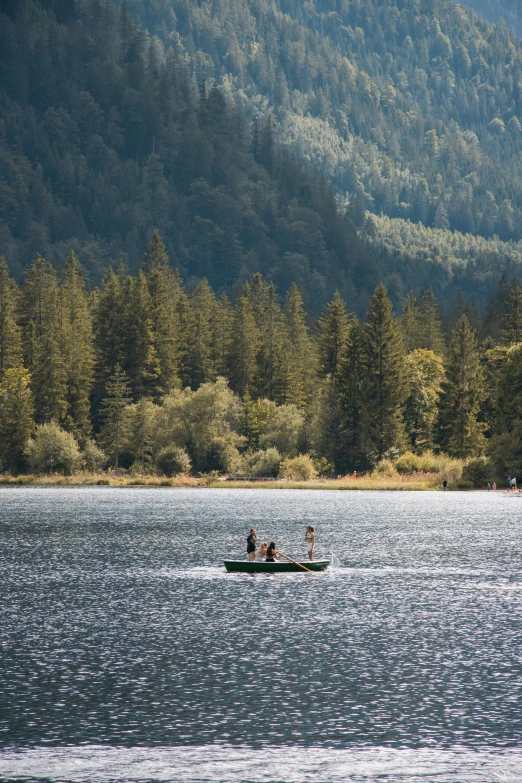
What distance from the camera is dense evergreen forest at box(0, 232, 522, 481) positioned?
5999 inches

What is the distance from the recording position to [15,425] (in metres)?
161

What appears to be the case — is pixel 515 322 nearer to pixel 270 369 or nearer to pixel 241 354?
pixel 270 369

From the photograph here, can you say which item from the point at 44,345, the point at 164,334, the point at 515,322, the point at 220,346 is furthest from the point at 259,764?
the point at 220,346

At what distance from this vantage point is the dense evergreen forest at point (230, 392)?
500 feet

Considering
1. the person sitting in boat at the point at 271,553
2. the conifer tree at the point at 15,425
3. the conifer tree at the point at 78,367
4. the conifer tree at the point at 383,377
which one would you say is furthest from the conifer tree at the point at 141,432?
the person sitting in boat at the point at 271,553

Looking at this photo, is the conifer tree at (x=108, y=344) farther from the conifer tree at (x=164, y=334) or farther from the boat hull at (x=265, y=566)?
the boat hull at (x=265, y=566)

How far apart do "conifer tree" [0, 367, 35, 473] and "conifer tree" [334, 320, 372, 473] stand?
4555 centimetres

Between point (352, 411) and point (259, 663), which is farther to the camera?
point (352, 411)

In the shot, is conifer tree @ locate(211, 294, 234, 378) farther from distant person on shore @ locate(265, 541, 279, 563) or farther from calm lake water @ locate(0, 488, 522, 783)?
distant person on shore @ locate(265, 541, 279, 563)

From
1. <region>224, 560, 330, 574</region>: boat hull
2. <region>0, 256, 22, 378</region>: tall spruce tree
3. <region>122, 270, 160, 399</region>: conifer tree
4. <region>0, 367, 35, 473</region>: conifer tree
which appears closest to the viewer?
<region>224, 560, 330, 574</region>: boat hull

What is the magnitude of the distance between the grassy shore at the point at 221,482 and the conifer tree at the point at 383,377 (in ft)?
26.7

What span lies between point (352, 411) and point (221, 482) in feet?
70.3

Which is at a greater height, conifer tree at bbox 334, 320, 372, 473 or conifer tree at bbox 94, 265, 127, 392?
conifer tree at bbox 94, 265, 127, 392

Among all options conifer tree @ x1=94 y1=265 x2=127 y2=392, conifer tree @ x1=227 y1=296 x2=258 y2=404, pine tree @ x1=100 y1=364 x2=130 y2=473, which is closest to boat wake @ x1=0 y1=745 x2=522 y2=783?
pine tree @ x1=100 y1=364 x2=130 y2=473
